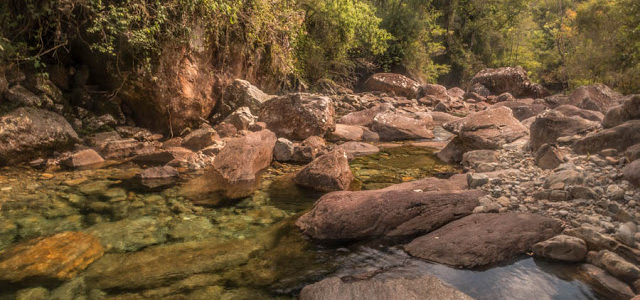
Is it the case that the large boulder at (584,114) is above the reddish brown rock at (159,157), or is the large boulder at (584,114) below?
above

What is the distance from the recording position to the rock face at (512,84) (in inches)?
788

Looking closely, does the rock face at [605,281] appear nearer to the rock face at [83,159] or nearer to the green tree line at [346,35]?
the rock face at [83,159]

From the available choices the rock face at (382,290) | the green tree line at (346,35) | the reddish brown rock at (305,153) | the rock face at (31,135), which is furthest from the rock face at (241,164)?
the rock face at (31,135)

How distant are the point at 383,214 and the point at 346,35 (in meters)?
13.2

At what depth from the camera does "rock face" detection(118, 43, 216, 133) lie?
7.47m

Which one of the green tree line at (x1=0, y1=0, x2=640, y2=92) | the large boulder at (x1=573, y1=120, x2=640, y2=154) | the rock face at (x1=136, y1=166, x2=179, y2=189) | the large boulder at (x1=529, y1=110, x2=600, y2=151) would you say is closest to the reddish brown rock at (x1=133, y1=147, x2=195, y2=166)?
the rock face at (x1=136, y1=166, x2=179, y2=189)

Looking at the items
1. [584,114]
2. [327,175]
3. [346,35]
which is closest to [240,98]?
[327,175]

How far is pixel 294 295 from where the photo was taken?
2775mm

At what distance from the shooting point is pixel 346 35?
51.4 feet

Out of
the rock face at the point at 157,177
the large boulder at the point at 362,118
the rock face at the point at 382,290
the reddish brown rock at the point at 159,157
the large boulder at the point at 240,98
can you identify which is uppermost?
the large boulder at the point at 240,98

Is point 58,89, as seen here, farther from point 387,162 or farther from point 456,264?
point 456,264

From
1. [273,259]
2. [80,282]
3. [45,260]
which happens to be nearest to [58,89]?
[45,260]

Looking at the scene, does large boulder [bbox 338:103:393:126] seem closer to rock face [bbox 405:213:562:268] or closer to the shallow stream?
the shallow stream

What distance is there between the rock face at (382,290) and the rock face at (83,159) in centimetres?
489
